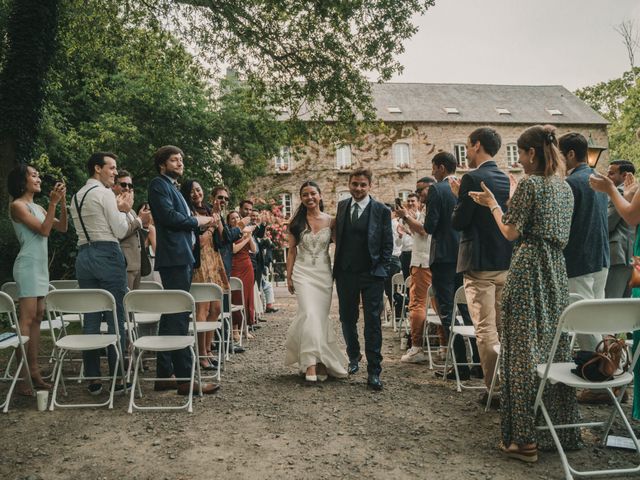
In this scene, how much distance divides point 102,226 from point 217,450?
2.56 m

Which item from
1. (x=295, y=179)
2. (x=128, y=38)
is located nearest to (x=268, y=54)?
(x=128, y=38)

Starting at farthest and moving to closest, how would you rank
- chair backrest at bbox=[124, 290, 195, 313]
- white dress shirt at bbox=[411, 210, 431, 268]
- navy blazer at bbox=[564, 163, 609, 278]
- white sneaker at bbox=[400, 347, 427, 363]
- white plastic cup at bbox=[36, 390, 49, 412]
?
1. white dress shirt at bbox=[411, 210, 431, 268]
2. white sneaker at bbox=[400, 347, 427, 363]
3. navy blazer at bbox=[564, 163, 609, 278]
4. white plastic cup at bbox=[36, 390, 49, 412]
5. chair backrest at bbox=[124, 290, 195, 313]

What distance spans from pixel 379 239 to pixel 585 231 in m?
1.99

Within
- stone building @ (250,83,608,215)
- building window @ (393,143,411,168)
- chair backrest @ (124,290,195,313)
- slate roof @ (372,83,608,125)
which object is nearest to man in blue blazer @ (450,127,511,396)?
chair backrest @ (124,290,195,313)

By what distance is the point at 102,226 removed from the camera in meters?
5.11

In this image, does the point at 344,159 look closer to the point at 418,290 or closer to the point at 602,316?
the point at 418,290

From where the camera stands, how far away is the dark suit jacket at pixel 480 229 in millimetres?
4555

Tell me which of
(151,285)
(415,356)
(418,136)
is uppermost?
(418,136)

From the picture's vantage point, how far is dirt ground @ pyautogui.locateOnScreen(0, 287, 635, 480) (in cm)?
340

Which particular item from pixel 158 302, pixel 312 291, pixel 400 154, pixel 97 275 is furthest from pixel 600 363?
pixel 400 154

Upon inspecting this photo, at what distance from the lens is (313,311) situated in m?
5.65

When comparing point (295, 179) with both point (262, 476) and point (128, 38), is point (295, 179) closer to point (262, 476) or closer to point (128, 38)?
point (128, 38)

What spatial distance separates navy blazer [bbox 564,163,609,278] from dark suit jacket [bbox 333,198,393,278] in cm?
174

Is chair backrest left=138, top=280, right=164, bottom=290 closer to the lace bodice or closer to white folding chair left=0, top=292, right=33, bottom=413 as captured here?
white folding chair left=0, top=292, right=33, bottom=413
